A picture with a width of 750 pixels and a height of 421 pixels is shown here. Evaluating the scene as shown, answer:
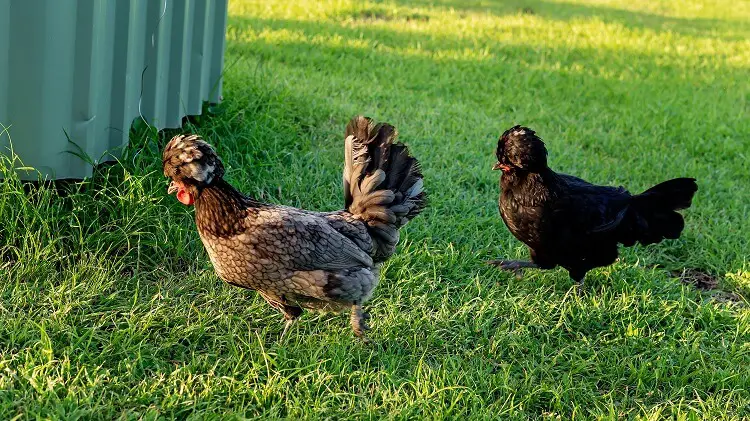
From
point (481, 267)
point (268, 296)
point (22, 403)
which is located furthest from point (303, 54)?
point (22, 403)

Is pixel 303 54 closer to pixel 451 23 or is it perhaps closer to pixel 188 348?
pixel 451 23

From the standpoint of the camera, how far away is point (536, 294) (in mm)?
4480

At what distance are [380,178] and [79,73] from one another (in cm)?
166

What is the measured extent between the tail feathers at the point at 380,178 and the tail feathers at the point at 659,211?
143 centimetres

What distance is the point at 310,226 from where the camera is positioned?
12.1ft

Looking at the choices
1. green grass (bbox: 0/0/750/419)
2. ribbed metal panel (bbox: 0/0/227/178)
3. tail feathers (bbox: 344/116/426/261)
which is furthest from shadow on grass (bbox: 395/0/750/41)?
tail feathers (bbox: 344/116/426/261)

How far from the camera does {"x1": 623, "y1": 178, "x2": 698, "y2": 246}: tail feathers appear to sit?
4.52 meters

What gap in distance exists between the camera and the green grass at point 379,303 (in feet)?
11.2

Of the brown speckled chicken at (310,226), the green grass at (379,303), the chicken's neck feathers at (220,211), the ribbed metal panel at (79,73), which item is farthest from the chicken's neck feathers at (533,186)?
the ribbed metal panel at (79,73)

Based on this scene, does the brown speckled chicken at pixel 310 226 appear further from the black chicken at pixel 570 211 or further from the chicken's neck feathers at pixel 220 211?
the black chicken at pixel 570 211

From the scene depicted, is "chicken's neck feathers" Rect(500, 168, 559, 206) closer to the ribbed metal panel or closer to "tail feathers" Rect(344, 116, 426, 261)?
"tail feathers" Rect(344, 116, 426, 261)

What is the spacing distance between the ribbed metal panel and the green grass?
174 millimetres

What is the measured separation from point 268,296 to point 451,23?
7885mm

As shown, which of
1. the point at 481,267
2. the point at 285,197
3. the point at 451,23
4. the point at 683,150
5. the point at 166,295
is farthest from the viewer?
the point at 451,23
